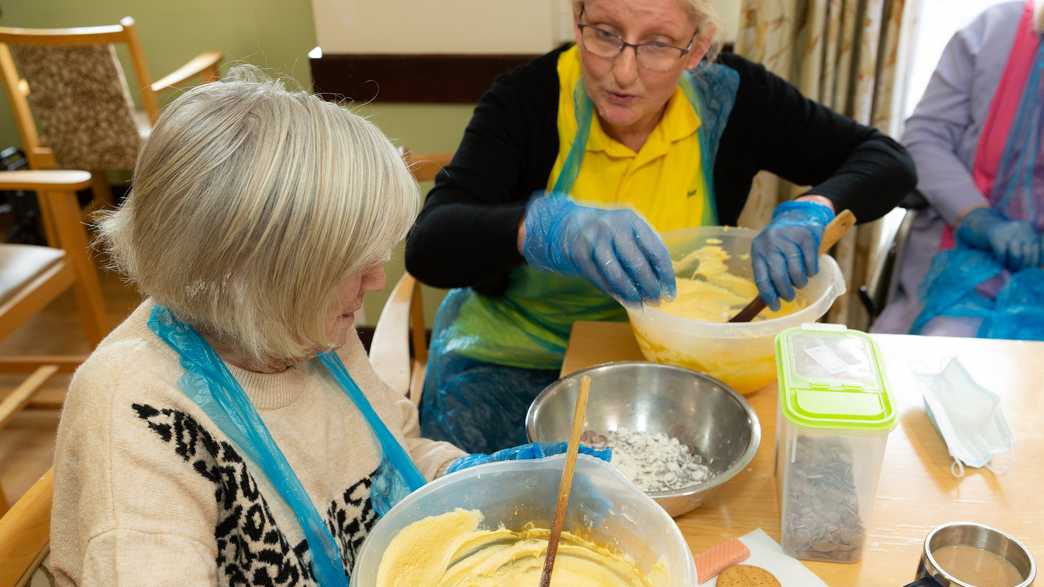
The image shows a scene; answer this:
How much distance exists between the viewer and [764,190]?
2391 mm

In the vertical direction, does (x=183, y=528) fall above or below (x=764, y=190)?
above

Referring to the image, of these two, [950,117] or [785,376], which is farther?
[950,117]

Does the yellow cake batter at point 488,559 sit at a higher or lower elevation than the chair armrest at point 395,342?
higher

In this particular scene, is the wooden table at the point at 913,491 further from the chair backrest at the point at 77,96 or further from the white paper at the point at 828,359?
the chair backrest at the point at 77,96

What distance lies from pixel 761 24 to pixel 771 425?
1.38m

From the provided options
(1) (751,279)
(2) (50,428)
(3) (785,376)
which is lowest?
(2) (50,428)

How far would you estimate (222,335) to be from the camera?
38.1 inches

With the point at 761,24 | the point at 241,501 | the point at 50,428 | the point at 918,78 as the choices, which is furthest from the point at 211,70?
the point at 241,501

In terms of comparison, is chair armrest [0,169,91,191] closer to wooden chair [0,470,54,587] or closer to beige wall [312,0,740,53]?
beige wall [312,0,740,53]

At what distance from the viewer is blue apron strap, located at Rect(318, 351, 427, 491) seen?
3.74ft

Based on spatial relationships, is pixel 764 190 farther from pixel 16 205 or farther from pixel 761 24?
pixel 16 205

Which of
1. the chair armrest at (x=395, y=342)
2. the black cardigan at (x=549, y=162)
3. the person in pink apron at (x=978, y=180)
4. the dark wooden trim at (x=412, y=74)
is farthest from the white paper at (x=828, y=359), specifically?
the dark wooden trim at (x=412, y=74)

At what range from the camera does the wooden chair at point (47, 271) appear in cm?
240

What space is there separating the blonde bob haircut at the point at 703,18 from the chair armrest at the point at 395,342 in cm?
65
